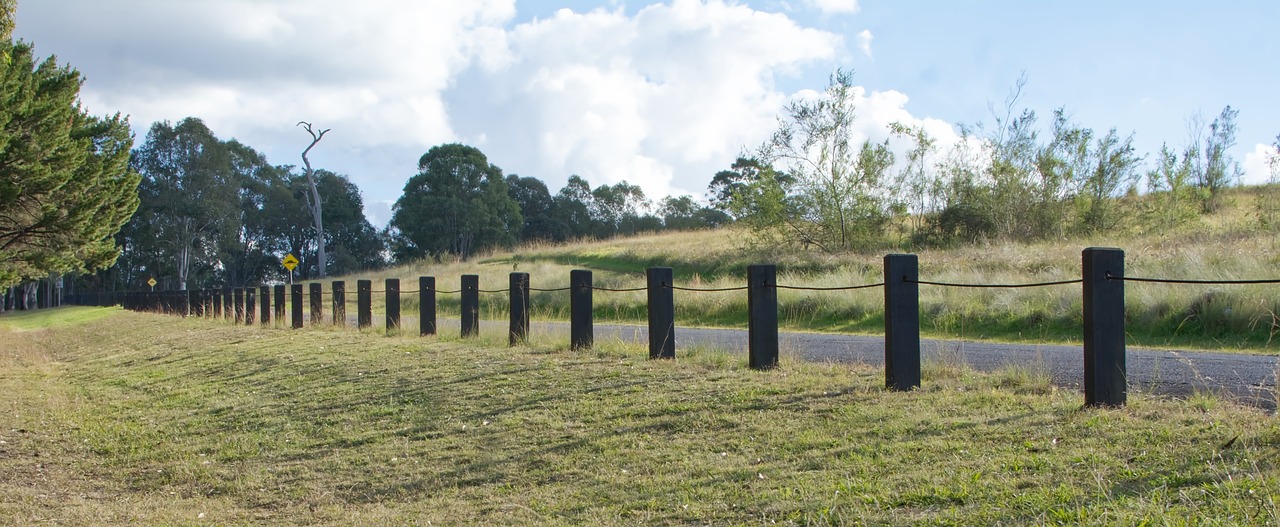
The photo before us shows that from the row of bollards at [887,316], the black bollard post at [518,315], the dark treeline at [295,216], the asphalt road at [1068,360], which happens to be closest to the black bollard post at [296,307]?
the row of bollards at [887,316]

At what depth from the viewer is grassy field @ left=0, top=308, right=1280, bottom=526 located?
13.1ft

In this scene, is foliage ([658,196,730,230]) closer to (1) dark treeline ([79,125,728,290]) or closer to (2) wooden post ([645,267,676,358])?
(1) dark treeline ([79,125,728,290])

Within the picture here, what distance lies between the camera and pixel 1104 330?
17.4 feet

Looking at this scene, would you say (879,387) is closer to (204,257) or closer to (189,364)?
(189,364)

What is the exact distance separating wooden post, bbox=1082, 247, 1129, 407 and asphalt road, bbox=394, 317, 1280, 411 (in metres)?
0.51

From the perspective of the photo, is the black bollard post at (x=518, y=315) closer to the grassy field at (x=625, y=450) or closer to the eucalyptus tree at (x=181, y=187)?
the grassy field at (x=625, y=450)

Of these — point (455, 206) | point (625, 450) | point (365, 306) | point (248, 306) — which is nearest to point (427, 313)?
point (365, 306)

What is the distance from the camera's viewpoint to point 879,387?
641 cm

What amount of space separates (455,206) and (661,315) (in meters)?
56.7

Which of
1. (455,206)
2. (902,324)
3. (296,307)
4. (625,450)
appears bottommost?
(625,450)

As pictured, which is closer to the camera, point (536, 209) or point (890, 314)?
point (890, 314)

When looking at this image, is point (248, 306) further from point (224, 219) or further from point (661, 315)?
point (224, 219)

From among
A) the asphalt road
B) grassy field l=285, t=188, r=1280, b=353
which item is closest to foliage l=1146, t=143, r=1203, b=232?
grassy field l=285, t=188, r=1280, b=353

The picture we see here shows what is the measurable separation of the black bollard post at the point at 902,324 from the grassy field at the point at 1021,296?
3608 mm
